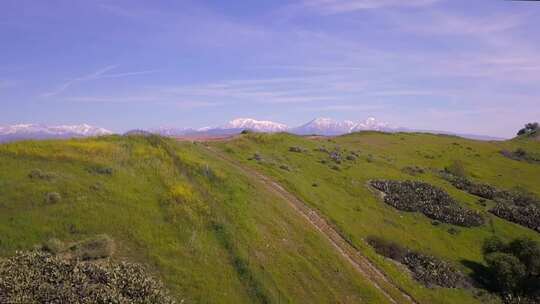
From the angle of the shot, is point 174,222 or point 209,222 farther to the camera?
point 209,222

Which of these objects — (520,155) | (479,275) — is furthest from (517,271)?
(520,155)

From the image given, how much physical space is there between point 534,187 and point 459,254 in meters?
37.7

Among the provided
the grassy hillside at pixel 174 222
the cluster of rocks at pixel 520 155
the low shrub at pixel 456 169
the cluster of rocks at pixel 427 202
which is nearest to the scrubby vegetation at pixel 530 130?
the cluster of rocks at pixel 520 155

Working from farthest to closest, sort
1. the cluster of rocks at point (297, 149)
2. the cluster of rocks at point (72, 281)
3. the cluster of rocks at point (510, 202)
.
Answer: the cluster of rocks at point (297, 149)
the cluster of rocks at point (510, 202)
the cluster of rocks at point (72, 281)

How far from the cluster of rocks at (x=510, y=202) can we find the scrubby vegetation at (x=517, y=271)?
44.7ft

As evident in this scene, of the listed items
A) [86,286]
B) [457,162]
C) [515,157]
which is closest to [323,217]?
[86,286]

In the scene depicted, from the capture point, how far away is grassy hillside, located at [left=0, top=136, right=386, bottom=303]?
19.2m

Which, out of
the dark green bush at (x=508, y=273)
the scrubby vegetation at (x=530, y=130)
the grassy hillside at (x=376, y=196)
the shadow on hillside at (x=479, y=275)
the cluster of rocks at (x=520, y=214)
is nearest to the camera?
the dark green bush at (x=508, y=273)

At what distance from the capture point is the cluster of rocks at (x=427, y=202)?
41.3 m

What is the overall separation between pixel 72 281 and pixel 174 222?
7.08 m

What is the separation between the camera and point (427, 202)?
144ft

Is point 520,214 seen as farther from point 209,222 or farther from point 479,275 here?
point 209,222

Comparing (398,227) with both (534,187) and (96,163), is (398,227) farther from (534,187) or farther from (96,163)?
(534,187)

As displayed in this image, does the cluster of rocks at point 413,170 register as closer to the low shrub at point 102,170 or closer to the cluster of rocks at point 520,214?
the cluster of rocks at point 520,214
